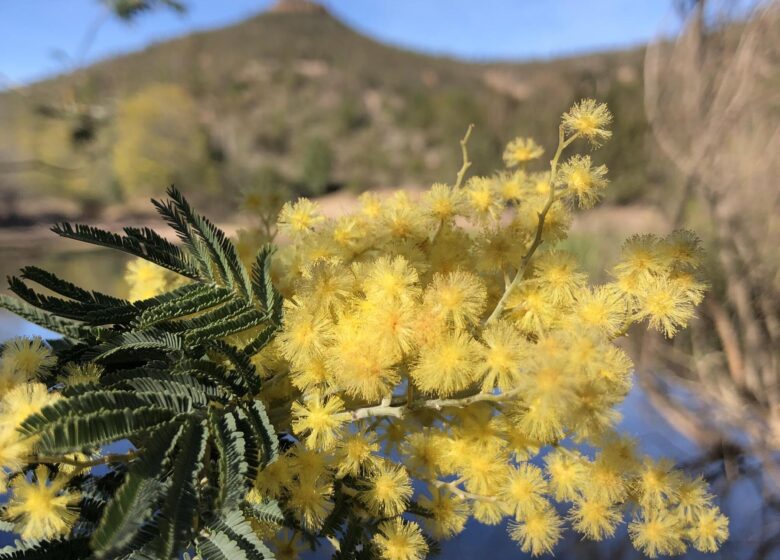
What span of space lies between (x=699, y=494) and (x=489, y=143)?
2483mm

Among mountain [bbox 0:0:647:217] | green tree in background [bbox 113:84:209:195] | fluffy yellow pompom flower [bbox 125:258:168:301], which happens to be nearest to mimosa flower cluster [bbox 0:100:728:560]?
fluffy yellow pompom flower [bbox 125:258:168:301]

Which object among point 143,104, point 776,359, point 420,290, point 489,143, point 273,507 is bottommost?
point 776,359

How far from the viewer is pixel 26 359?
0.84 ft

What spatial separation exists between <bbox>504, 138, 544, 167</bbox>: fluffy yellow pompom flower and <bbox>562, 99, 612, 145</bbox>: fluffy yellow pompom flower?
75mm

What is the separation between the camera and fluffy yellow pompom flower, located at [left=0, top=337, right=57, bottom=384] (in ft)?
0.79

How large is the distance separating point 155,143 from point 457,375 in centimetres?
959

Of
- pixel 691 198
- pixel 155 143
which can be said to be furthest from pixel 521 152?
pixel 155 143

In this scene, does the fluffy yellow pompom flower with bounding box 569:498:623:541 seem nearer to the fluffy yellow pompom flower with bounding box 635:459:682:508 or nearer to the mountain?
the fluffy yellow pompom flower with bounding box 635:459:682:508

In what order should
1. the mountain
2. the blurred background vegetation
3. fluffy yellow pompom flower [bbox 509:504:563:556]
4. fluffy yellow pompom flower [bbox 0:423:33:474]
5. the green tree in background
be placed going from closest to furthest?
fluffy yellow pompom flower [bbox 0:423:33:474] < fluffy yellow pompom flower [bbox 509:504:563:556] < the blurred background vegetation < the mountain < the green tree in background

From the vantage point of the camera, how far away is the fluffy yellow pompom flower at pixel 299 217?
1.14ft

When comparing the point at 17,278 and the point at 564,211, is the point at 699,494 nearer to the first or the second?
the point at 564,211

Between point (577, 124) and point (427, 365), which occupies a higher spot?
point (577, 124)

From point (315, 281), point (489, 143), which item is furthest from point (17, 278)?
point (489, 143)

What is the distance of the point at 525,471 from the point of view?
287 mm
